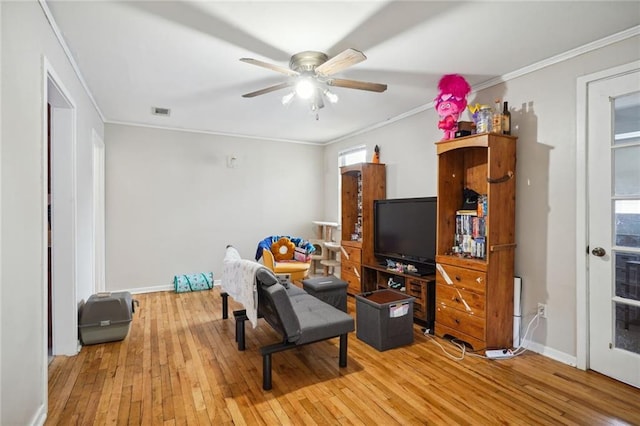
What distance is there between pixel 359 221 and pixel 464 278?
2.23 m

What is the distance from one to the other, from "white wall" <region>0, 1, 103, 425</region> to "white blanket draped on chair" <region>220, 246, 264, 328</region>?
4.23 feet

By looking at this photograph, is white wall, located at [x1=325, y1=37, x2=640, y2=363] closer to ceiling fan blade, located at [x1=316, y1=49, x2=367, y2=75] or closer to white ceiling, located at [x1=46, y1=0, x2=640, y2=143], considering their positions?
white ceiling, located at [x1=46, y1=0, x2=640, y2=143]

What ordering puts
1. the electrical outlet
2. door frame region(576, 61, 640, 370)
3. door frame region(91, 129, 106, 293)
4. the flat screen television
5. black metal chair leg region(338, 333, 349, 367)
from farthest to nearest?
door frame region(91, 129, 106, 293), the flat screen television, the electrical outlet, black metal chair leg region(338, 333, 349, 367), door frame region(576, 61, 640, 370)

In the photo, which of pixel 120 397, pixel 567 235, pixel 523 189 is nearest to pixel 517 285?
pixel 567 235

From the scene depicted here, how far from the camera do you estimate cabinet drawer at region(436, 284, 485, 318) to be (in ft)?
9.18

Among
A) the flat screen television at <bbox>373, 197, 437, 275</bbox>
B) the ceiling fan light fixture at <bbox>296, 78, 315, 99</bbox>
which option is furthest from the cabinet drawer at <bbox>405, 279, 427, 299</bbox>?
the ceiling fan light fixture at <bbox>296, 78, 315, 99</bbox>

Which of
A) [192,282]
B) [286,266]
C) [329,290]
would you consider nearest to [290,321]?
[329,290]

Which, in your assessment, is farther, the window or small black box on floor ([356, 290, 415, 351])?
the window

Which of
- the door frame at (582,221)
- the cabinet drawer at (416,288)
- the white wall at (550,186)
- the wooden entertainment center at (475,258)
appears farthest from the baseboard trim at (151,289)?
the door frame at (582,221)

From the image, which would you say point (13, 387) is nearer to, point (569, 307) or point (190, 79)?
point (190, 79)

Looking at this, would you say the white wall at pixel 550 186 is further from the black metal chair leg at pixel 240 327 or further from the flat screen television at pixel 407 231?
the black metal chair leg at pixel 240 327

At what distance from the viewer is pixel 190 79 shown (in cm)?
310

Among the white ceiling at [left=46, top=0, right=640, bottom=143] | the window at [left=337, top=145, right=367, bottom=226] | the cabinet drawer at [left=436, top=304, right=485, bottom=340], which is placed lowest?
the cabinet drawer at [left=436, top=304, right=485, bottom=340]

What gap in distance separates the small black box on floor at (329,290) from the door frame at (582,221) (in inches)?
81.3
